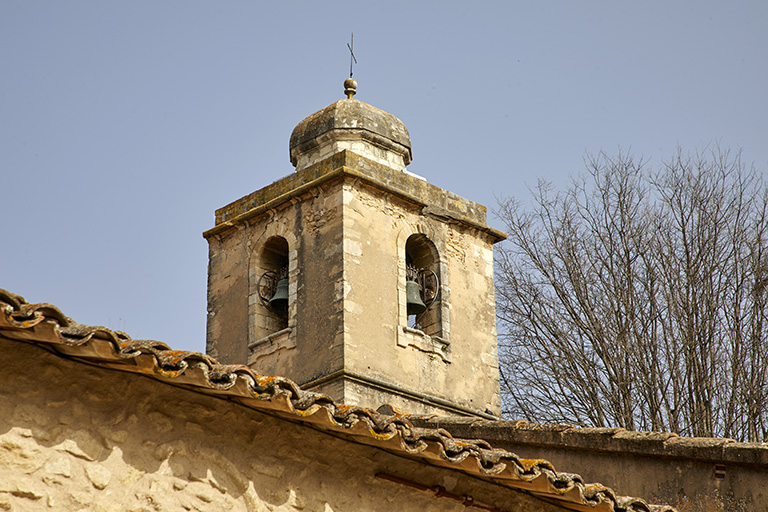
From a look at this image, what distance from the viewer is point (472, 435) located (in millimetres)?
9094

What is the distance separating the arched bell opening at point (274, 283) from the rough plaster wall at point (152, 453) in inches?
291

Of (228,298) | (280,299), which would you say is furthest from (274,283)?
(228,298)

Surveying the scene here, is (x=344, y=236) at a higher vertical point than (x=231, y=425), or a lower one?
higher

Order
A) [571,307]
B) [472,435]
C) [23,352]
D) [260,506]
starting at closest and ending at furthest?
[23,352]
[260,506]
[472,435]
[571,307]

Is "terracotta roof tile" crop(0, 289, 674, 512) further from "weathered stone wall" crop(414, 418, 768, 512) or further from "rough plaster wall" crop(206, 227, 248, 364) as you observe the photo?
"rough plaster wall" crop(206, 227, 248, 364)

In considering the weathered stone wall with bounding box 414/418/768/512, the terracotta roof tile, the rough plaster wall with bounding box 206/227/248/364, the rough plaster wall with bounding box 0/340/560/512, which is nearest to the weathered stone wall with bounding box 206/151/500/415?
the rough plaster wall with bounding box 206/227/248/364

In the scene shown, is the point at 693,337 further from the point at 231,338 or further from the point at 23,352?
the point at 23,352

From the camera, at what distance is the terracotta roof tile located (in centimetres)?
480

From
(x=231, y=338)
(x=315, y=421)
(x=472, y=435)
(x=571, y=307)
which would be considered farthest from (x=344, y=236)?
(x=315, y=421)

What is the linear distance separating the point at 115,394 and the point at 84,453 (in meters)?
0.32

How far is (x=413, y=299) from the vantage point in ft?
43.5

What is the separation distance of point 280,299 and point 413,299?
5.05ft

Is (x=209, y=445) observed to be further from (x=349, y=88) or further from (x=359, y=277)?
(x=349, y=88)

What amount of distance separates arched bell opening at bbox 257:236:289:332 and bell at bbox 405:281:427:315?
1385mm
